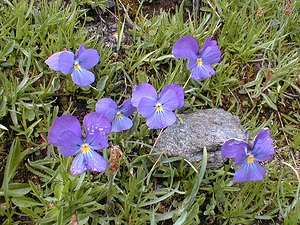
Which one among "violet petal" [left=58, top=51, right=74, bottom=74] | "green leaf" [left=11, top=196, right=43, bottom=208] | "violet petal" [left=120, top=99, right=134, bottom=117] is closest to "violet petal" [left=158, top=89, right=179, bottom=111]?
"violet petal" [left=120, top=99, right=134, bottom=117]

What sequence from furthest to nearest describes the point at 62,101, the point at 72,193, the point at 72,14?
the point at 72,14
the point at 62,101
the point at 72,193

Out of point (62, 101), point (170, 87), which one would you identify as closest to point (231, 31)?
point (170, 87)

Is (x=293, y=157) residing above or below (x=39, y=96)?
below

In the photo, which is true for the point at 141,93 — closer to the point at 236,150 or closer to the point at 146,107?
the point at 146,107

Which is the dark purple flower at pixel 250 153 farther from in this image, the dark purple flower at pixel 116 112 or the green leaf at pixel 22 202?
the green leaf at pixel 22 202

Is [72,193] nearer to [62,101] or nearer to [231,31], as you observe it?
[62,101]

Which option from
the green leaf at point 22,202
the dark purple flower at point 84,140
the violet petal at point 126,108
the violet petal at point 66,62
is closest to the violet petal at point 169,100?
the violet petal at point 126,108
